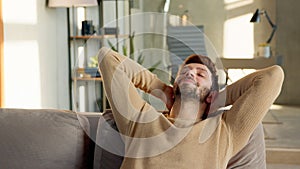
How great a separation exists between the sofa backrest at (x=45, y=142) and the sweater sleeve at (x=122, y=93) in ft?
0.76

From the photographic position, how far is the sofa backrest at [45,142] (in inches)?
66.5

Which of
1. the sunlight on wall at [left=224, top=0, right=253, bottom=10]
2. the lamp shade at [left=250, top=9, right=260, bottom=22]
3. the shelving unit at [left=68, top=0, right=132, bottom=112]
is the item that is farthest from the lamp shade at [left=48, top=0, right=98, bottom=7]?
the lamp shade at [left=250, top=9, right=260, bottom=22]

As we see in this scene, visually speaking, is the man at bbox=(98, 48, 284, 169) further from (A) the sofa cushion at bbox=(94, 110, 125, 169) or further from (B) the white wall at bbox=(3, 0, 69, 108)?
(B) the white wall at bbox=(3, 0, 69, 108)

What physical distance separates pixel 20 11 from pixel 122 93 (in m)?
2.05

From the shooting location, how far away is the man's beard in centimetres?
160

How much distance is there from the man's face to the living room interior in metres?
1.86

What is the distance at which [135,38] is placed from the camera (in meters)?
4.48

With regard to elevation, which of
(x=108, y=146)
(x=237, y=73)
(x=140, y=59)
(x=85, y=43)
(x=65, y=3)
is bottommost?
(x=108, y=146)

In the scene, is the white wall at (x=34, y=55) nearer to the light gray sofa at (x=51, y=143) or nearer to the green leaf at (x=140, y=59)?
the green leaf at (x=140, y=59)

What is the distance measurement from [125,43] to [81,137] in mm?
2841

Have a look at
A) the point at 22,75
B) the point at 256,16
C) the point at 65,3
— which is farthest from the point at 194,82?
the point at 256,16

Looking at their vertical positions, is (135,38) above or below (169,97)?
above

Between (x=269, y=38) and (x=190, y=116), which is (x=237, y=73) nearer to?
(x=269, y=38)

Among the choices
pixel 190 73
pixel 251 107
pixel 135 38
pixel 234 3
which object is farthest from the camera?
pixel 135 38
